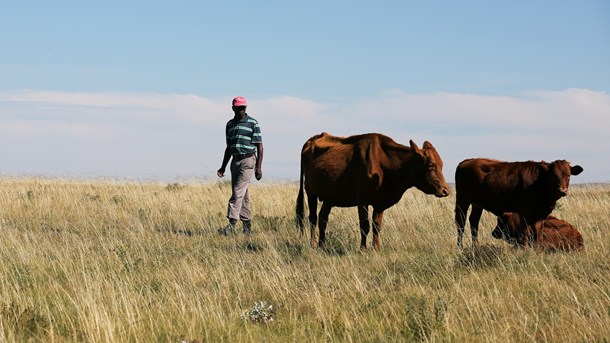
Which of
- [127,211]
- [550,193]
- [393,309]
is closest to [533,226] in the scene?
[550,193]

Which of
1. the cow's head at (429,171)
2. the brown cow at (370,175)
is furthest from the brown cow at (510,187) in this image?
the brown cow at (370,175)

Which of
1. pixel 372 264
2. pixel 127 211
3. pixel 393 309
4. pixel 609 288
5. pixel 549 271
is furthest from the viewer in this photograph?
pixel 127 211

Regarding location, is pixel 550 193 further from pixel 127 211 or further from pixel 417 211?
pixel 127 211

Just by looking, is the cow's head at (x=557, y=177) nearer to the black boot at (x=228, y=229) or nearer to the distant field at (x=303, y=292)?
the distant field at (x=303, y=292)

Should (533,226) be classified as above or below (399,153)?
below

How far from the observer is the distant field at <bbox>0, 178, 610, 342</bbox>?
581 centimetres

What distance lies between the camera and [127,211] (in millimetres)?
16203

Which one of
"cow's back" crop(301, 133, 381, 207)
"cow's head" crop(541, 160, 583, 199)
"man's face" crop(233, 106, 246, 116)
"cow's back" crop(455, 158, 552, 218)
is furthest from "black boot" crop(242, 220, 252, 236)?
"cow's head" crop(541, 160, 583, 199)

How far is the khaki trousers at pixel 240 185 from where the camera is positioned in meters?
12.8

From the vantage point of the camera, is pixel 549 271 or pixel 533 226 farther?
pixel 533 226

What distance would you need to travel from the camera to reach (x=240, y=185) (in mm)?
12953

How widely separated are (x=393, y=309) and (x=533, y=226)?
512 cm

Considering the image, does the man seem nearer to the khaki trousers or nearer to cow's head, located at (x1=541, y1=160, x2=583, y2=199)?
the khaki trousers

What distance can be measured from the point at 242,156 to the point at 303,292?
6126mm
